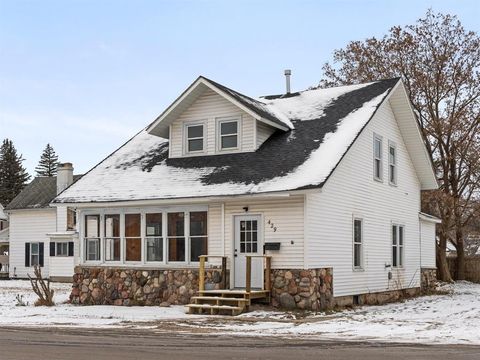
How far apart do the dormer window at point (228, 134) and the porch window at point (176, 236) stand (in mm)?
2671

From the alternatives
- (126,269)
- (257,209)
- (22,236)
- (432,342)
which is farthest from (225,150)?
(22,236)

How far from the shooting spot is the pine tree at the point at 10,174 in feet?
255

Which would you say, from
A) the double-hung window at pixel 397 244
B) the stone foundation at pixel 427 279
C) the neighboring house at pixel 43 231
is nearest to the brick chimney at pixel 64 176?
the neighboring house at pixel 43 231

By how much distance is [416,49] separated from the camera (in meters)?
37.3

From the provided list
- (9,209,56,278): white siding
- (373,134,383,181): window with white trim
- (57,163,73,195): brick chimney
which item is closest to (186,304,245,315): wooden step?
(373,134,383,181): window with white trim

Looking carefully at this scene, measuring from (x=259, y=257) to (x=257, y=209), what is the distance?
132cm

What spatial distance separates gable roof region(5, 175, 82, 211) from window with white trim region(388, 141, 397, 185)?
68.9 feet

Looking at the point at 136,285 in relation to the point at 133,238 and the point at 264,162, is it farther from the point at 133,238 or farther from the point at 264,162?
the point at 264,162

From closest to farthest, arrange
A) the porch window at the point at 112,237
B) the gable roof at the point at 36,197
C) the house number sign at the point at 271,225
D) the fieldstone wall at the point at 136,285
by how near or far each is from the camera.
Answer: the house number sign at the point at 271,225, the fieldstone wall at the point at 136,285, the porch window at the point at 112,237, the gable roof at the point at 36,197

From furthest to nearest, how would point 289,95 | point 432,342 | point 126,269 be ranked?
point 289,95
point 126,269
point 432,342

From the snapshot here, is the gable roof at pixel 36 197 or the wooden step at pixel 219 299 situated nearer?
the wooden step at pixel 219 299

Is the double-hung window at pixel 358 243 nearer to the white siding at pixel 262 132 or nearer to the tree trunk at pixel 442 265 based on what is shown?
the white siding at pixel 262 132

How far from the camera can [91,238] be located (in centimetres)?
2302

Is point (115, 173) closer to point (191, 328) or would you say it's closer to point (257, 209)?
point (257, 209)
